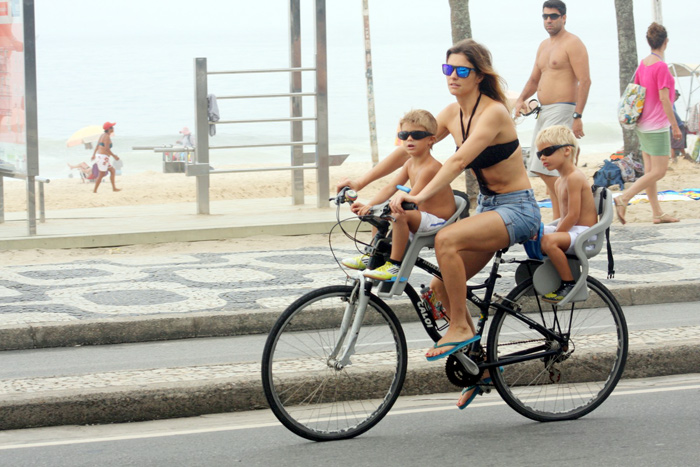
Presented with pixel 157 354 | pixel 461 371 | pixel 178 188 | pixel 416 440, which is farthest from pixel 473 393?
pixel 178 188

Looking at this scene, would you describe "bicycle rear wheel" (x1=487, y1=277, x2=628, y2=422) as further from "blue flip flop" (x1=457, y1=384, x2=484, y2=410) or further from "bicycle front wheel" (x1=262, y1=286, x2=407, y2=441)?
"bicycle front wheel" (x1=262, y1=286, x2=407, y2=441)

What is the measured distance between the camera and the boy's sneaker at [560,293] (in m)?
5.40

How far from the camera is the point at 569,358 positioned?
221 inches

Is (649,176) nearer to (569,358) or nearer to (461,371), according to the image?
(569,358)

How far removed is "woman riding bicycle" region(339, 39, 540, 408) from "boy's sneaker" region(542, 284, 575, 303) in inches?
13.5

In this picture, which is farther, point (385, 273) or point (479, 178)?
point (479, 178)

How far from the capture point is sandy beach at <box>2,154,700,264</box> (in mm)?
12164

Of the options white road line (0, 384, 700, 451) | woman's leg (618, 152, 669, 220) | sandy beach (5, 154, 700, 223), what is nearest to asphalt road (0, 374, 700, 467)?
white road line (0, 384, 700, 451)

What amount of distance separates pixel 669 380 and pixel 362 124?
66776 millimetres

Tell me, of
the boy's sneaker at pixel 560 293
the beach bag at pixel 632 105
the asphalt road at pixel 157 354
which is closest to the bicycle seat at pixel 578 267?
the boy's sneaker at pixel 560 293

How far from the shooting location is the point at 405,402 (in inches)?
234

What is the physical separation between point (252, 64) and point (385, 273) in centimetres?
9765

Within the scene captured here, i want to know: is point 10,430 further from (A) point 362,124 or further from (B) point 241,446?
(A) point 362,124

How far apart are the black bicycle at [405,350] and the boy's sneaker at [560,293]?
5cm
